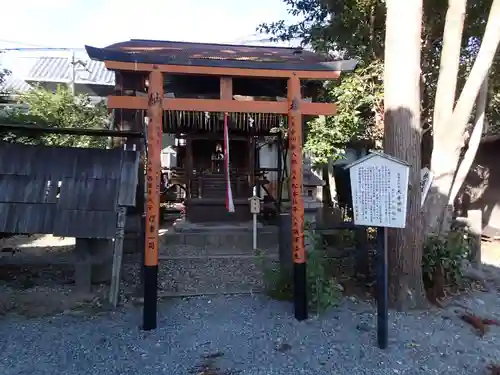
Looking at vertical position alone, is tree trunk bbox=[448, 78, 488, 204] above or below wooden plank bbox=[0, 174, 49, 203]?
above

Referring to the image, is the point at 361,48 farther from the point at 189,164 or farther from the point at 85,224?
the point at 85,224

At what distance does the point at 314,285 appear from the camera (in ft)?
15.7

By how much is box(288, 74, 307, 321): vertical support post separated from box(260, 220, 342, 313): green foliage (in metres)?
0.23

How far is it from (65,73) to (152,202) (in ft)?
61.0

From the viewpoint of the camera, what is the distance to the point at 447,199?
20.6ft

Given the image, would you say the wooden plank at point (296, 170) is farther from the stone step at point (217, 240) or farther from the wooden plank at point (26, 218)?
the stone step at point (217, 240)

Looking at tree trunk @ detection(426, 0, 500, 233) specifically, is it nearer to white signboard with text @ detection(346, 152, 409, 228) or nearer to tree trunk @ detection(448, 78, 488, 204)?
tree trunk @ detection(448, 78, 488, 204)

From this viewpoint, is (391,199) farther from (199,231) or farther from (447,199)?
(199,231)

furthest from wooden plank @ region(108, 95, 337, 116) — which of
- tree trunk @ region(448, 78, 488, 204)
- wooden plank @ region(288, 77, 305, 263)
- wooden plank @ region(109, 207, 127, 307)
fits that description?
tree trunk @ region(448, 78, 488, 204)

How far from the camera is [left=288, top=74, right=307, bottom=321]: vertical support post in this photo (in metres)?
4.57

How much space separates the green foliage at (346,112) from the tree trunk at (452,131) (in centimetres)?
221

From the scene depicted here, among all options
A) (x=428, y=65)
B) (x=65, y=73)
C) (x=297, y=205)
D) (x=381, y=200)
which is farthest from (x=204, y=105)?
(x=65, y=73)

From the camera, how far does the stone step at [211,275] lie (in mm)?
5613

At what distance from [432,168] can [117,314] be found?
4848 mm
